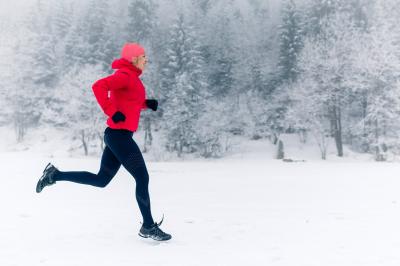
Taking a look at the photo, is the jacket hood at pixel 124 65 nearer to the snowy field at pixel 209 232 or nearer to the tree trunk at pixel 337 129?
the snowy field at pixel 209 232

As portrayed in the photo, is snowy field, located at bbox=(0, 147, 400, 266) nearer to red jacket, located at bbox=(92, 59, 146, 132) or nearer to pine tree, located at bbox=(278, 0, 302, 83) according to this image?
red jacket, located at bbox=(92, 59, 146, 132)

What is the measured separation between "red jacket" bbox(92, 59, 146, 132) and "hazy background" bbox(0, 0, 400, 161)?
33065 millimetres

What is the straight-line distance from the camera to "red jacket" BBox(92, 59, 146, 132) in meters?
3.95

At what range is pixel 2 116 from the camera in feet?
177

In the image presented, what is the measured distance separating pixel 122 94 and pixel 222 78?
162 feet

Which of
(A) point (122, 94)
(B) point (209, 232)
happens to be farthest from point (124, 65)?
(B) point (209, 232)

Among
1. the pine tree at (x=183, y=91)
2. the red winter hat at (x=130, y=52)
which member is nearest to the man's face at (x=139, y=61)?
the red winter hat at (x=130, y=52)

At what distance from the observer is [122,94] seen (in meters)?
4.03

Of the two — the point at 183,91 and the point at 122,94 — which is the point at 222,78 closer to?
the point at 183,91

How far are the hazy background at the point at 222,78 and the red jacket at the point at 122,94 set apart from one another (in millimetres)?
33065

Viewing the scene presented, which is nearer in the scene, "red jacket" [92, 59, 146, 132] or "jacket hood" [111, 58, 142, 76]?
"red jacket" [92, 59, 146, 132]

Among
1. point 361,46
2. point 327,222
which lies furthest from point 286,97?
point 327,222

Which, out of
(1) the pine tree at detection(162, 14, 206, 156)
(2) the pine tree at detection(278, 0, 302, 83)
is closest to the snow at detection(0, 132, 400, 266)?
(1) the pine tree at detection(162, 14, 206, 156)

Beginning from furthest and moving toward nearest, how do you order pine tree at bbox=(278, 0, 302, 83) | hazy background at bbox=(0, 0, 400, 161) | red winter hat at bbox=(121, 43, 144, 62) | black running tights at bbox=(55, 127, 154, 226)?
pine tree at bbox=(278, 0, 302, 83), hazy background at bbox=(0, 0, 400, 161), red winter hat at bbox=(121, 43, 144, 62), black running tights at bbox=(55, 127, 154, 226)
